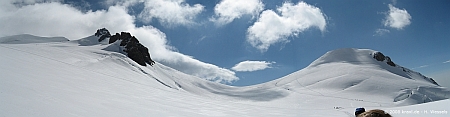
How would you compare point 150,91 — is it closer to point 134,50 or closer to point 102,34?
point 134,50

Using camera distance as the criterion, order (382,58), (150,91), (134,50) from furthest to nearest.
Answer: (382,58), (134,50), (150,91)

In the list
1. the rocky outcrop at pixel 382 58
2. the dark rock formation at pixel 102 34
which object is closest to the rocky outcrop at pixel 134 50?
the dark rock formation at pixel 102 34

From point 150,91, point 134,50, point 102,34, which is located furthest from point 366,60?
point 102,34

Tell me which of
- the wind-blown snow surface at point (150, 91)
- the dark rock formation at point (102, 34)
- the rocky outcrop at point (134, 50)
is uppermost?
the dark rock formation at point (102, 34)

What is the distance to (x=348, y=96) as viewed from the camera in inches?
2074

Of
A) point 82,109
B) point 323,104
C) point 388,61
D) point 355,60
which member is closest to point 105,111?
point 82,109

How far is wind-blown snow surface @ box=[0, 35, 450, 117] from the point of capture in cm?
579

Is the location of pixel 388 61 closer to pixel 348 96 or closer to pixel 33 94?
pixel 348 96

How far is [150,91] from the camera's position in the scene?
1355 cm

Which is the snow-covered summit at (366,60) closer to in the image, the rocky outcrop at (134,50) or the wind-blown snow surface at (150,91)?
the wind-blown snow surface at (150,91)

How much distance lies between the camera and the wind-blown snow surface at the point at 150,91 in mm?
5794

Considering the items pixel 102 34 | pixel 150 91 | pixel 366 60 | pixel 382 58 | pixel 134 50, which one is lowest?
pixel 150 91

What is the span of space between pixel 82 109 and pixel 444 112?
850 centimetres

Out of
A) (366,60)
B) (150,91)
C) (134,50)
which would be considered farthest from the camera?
(366,60)
